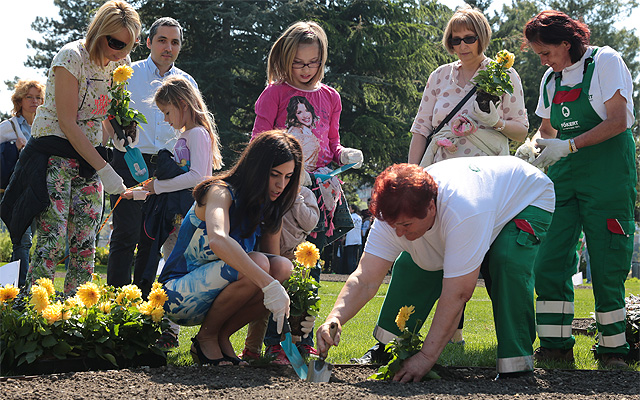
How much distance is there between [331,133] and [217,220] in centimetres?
150

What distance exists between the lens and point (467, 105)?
15.1 feet

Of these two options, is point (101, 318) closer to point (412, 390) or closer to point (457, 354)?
point (412, 390)

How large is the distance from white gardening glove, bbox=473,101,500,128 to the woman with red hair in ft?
2.49

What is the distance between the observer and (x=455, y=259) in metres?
3.20

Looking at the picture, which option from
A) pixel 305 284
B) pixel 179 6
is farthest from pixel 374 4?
pixel 305 284

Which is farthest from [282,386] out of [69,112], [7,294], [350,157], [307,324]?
[69,112]

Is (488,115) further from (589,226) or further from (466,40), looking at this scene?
(589,226)

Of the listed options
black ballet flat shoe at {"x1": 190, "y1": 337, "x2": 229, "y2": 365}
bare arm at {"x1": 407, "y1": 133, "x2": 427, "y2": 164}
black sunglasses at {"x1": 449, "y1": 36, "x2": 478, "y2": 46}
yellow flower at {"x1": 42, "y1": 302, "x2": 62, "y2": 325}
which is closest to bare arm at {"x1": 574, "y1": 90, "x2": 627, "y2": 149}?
black sunglasses at {"x1": 449, "y1": 36, "x2": 478, "y2": 46}

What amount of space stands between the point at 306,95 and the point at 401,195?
5.47 feet

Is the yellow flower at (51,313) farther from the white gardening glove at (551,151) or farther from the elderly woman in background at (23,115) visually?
the elderly woman in background at (23,115)

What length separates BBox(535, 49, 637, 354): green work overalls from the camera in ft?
13.5

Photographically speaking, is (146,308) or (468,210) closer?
(468,210)

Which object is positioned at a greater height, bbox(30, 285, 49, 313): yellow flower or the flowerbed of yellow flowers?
bbox(30, 285, 49, 313): yellow flower

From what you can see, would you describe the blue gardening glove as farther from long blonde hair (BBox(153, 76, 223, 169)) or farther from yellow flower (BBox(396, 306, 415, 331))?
long blonde hair (BBox(153, 76, 223, 169))
